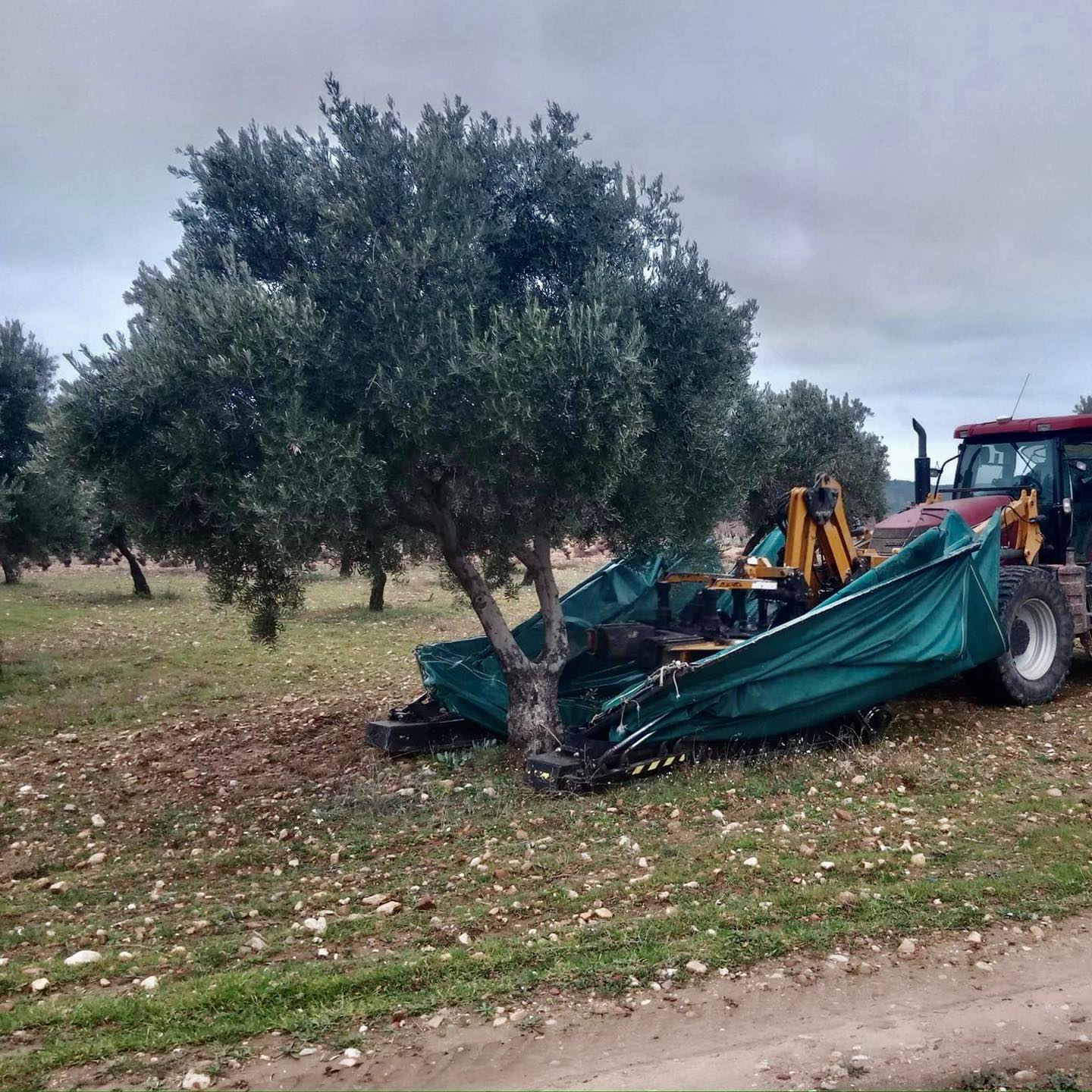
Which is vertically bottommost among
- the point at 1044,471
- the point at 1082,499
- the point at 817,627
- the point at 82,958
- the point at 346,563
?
the point at 82,958

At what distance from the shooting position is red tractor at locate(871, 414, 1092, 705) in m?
11.6

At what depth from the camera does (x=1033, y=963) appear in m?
5.42

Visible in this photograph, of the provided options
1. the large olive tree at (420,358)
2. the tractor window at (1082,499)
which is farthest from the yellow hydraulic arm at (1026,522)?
the large olive tree at (420,358)

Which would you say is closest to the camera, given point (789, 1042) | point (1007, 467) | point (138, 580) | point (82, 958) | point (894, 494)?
point (789, 1042)

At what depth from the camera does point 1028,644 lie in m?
12.0

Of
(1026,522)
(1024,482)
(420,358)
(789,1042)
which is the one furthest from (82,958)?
(1024,482)

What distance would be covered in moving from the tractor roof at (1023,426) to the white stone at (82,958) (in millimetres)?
12217

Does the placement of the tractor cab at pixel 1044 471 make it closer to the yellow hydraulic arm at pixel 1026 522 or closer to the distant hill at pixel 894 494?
the yellow hydraulic arm at pixel 1026 522

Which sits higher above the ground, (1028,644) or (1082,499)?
(1082,499)

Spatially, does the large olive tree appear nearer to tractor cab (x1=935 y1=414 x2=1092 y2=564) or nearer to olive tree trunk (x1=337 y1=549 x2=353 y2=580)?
olive tree trunk (x1=337 y1=549 x2=353 y2=580)

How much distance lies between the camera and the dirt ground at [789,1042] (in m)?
4.41

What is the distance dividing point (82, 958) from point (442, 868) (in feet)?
8.19

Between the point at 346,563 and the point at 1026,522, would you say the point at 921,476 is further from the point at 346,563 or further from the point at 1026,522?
the point at 346,563

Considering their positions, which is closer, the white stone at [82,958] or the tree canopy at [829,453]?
the white stone at [82,958]
